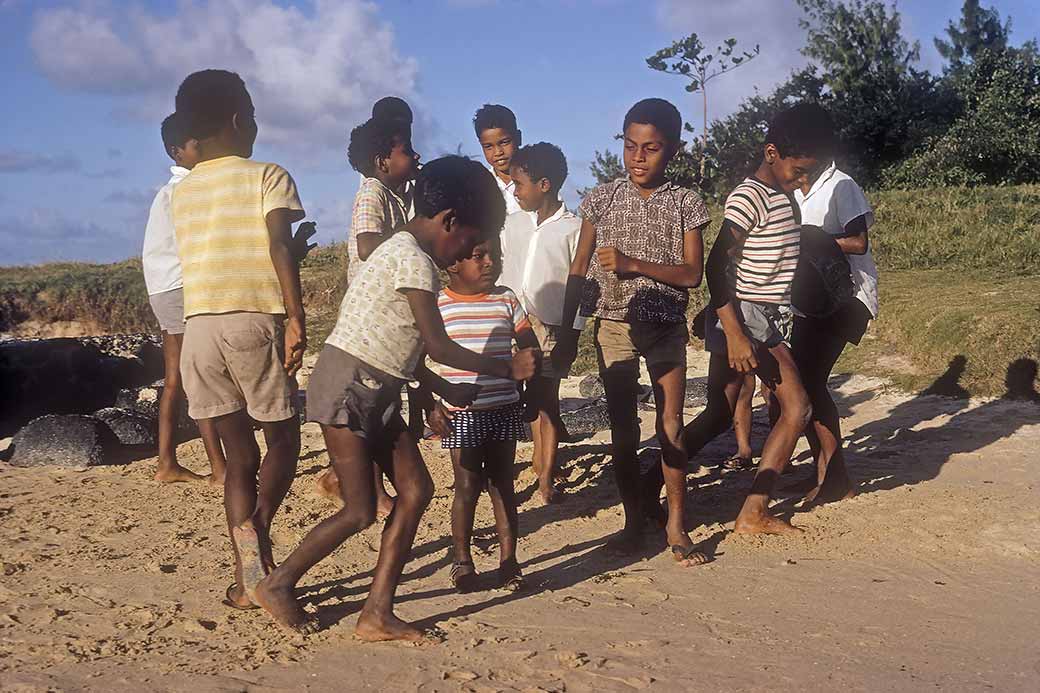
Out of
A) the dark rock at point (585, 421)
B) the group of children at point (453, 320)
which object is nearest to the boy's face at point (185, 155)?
the group of children at point (453, 320)

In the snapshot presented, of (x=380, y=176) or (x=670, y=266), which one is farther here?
(x=380, y=176)

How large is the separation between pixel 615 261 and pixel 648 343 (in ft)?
1.46

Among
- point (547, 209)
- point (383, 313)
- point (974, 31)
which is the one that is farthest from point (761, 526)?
point (974, 31)

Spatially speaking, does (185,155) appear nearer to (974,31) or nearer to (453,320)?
(453,320)

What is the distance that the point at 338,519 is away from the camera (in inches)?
152

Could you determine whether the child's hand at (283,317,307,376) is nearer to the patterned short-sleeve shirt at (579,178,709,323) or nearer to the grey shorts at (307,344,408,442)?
the grey shorts at (307,344,408,442)

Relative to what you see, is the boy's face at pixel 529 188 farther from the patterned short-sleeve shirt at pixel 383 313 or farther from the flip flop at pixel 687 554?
the patterned short-sleeve shirt at pixel 383 313

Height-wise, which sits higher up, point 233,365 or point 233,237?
point 233,237

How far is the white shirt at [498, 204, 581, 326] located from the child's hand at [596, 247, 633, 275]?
4.48 feet

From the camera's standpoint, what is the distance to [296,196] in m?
4.16

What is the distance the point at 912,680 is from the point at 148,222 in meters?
4.60

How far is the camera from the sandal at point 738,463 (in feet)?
22.4

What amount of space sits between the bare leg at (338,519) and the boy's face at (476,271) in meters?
1.05

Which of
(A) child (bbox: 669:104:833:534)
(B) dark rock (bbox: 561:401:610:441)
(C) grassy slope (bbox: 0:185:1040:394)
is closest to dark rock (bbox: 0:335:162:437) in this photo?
(C) grassy slope (bbox: 0:185:1040:394)
